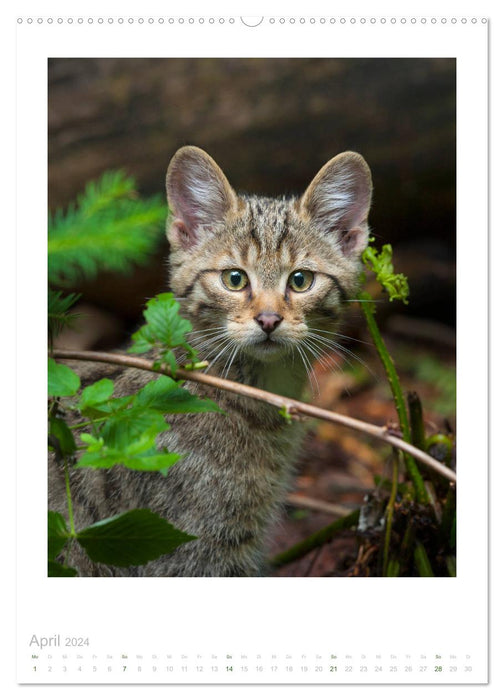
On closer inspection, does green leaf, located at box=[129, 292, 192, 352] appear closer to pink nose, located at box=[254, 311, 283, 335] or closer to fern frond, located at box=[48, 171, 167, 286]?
fern frond, located at box=[48, 171, 167, 286]

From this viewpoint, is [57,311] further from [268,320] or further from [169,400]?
[268,320]

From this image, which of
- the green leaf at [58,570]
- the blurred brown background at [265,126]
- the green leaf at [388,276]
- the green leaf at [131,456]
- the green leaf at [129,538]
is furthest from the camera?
the blurred brown background at [265,126]

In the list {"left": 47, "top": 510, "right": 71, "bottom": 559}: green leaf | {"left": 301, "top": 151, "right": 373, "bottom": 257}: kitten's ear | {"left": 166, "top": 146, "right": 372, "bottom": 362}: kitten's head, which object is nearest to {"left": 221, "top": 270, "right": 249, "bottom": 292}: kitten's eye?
{"left": 166, "top": 146, "right": 372, "bottom": 362}: kitten's head

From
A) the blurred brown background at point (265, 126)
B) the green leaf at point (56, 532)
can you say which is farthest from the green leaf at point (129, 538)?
the blurred brown background at point (265, 126)

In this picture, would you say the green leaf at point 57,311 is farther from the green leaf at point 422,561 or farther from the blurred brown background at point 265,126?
the blurred brown background at point 265,126

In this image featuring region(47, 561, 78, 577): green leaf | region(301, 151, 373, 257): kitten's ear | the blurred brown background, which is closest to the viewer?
region(47, 561, 78, 577): green leaf

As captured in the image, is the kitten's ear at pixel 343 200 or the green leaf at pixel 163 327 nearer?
the green leaf at pixel 163 327
